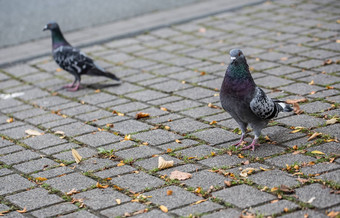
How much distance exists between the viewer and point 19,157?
16.4 ft

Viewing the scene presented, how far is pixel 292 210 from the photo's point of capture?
11.9 feet

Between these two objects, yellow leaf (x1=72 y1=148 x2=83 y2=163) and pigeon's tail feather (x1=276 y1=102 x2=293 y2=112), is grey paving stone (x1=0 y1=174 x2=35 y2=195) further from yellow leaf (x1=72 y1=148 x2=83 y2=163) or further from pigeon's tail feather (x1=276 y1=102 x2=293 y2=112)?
pigeon's tail feather (x1=276 y1=102 x2=293 y2=112)

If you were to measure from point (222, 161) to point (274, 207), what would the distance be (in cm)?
92

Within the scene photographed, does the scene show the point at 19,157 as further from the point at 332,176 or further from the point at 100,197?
the point at 332,176

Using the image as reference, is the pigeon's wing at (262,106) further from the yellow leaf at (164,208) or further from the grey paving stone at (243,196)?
the yellow leaf at (164,208)

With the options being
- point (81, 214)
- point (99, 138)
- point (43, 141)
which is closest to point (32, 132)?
point (43, 141)

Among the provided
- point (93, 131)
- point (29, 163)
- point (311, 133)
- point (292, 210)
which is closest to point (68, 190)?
point (29, 163)

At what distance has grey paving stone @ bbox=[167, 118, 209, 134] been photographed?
5274 mm

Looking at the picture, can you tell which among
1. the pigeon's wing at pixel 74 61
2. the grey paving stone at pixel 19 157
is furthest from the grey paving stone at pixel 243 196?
the pigeon's wing at pixel 74 61

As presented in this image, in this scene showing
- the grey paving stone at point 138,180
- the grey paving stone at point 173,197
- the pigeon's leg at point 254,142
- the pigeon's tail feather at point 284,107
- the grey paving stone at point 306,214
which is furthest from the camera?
the pigeon's tail feather at point 284,107

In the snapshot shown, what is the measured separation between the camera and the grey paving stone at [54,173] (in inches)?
179

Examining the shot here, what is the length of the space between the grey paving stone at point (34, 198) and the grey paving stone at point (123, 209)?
44cm

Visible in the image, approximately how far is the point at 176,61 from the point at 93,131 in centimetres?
232

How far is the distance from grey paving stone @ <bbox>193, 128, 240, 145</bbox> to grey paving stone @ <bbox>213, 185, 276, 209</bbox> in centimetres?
95
